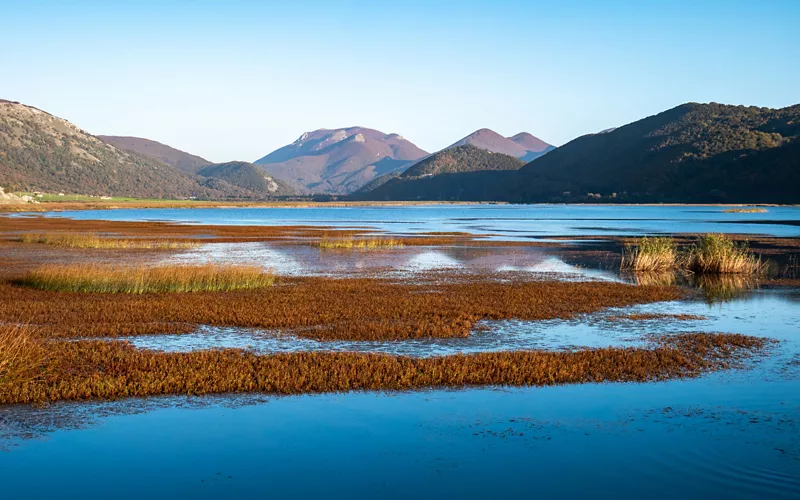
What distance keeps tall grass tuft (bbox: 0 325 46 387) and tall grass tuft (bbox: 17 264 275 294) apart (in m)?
13.1

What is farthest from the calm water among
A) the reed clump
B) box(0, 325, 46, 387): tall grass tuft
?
box(0, 325, 46, 387): tall grass tuft

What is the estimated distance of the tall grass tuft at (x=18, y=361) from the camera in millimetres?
14578

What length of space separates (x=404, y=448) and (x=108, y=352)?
28.3 ft

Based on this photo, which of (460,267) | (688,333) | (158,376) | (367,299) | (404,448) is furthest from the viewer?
(460,267)

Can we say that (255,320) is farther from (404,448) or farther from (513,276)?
(513,276)

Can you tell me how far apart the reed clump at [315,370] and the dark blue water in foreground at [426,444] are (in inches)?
22.0

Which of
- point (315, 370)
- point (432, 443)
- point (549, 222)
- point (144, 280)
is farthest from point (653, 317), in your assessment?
point (549, 222)

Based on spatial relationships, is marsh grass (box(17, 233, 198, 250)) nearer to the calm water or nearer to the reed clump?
the reed clump

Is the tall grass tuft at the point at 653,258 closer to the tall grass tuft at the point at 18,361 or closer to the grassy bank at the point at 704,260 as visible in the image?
the grassy bank at the point at 704,260

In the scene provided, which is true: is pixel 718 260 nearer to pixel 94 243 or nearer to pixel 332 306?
pixel 332 306

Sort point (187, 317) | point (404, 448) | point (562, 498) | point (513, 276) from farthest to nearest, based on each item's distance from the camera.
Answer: point (513, 276) < point (187, 317) < point (404, 448) < point (562, 498)

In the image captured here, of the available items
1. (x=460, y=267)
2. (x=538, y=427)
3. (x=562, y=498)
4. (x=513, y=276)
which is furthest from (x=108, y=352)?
(x=460, y=267)

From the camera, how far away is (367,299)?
27.1m

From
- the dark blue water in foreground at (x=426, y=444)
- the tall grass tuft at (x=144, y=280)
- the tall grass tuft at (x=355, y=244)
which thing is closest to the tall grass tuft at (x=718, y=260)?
the tall grass tuft at (x=144, y=280)
